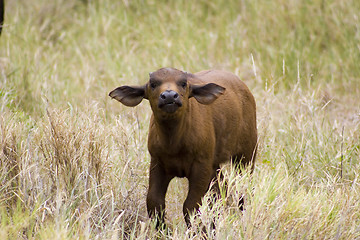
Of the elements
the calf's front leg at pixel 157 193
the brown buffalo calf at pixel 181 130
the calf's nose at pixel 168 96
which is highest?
the calf's nose at pixel 168 96

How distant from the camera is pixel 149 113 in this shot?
709 cm

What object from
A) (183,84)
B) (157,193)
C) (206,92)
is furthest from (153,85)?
(157,193)

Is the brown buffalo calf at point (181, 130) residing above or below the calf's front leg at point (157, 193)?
above

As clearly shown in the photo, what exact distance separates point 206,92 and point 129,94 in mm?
618

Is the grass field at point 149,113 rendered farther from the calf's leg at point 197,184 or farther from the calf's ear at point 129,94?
the calf's ear at point 129,94

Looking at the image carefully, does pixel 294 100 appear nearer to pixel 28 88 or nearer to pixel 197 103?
pixel 197 103

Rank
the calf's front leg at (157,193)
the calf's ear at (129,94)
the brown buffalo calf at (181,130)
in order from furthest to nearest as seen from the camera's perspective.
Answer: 1. the calf's ear at (129,94)
2. the calf's front leg at (157,193)
3. the brown buffalo calf at (181,130)

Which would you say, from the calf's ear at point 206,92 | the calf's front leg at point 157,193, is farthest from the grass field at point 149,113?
the calf's ear at point 206,92

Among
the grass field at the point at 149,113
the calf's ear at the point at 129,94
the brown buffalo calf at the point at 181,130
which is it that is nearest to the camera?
the grass field at the point at 149,113

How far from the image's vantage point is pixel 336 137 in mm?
6465

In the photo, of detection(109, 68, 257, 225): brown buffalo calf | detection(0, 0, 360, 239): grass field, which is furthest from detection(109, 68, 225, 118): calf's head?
detection(0, 0, 360, 239): grass field

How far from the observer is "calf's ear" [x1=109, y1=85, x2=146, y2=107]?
507cm

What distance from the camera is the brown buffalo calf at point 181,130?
15.7 ft

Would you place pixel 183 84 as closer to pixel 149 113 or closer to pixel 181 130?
pixel 181 130
